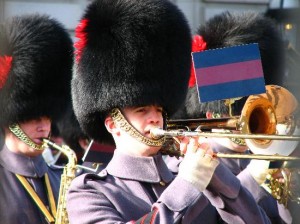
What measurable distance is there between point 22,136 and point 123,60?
50.7 inches

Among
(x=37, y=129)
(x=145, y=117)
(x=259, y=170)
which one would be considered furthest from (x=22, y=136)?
(x=145, y=117)

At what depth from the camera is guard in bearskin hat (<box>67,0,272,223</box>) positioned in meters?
3.89

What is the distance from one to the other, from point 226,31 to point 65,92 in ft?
3.47

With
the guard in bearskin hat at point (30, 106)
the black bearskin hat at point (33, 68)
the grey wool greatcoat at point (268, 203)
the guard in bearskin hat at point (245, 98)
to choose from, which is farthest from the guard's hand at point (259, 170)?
the black bearskin hat at point (33, 68)

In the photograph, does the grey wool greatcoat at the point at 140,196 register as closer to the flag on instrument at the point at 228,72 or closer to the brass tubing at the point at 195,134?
the brass tubing at the point at 195,134

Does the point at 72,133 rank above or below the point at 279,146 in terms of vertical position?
below

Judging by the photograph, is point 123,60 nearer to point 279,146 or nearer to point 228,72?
point 228,72

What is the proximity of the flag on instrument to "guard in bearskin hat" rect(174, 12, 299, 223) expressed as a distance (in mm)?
548

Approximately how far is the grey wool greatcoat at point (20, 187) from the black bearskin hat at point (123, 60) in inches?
37.5

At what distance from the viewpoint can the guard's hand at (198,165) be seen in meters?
3.83

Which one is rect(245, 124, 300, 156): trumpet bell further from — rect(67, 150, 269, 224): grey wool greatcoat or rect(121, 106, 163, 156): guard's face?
rect(121, 106, 163, 156): guard's face

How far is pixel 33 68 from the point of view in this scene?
5.79m

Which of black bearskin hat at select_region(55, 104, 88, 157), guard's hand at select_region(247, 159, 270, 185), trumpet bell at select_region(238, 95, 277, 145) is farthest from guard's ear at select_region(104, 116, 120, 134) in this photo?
black bearskin hat at select_region(55, 104, 88, 157)

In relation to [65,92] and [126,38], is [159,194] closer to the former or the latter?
[126,38]
